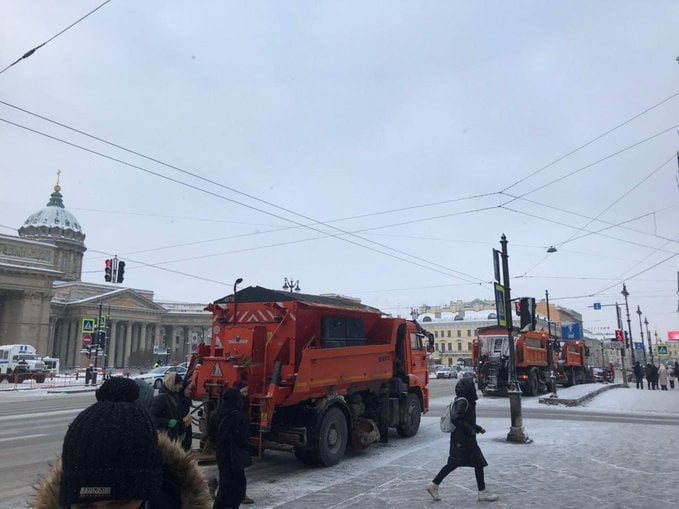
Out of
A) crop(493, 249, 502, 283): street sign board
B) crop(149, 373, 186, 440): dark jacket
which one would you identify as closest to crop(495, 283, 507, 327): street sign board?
crop(493, 249, 502, 283): street sign board

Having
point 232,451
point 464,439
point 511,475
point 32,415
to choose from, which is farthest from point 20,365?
point 464,439

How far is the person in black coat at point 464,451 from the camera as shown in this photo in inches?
290

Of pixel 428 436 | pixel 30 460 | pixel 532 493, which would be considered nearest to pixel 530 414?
pixel 428 436

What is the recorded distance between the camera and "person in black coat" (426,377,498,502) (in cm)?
737

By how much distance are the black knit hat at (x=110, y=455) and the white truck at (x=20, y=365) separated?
48.2 metres

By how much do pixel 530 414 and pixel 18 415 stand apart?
17540mm

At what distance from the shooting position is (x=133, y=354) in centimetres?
8769

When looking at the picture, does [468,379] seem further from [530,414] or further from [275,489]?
[530,414]

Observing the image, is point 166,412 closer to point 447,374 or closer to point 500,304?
point 500,304

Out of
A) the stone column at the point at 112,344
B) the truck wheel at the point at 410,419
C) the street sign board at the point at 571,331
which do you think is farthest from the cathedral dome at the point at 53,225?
the truck wheel at the point at 410,419

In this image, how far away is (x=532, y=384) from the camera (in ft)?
86.3

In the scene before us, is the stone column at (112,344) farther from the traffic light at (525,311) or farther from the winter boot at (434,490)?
the winter boot at (434,490)

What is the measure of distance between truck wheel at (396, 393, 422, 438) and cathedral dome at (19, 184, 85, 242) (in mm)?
98600

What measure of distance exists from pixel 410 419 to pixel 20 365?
1786 inches
